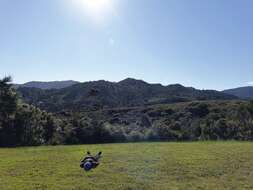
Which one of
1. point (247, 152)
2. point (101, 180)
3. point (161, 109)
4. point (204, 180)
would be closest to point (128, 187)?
point (101, 180)

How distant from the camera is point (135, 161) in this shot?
2486 cm

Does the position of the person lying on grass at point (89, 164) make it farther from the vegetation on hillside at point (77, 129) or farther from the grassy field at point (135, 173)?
the vegetation on hillside at point (77, 129)

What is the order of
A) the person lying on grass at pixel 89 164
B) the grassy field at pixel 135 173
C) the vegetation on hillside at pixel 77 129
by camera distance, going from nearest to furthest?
the grassy field at pixel 135 173, the person lying on grass at pixel 89 164, the vegetation on hillside at pixel 77 129

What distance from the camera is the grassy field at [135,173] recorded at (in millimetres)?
17828

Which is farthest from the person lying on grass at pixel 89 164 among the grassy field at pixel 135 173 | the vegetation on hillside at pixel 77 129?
the vegetation on hillside at pixel 77 129

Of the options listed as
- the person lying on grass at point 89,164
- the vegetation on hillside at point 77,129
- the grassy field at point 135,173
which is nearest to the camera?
the grassy field at point 135,173

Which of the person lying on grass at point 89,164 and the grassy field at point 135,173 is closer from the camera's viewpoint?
the grassy field at point 135,173

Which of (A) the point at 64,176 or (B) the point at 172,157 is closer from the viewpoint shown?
(A) the point at 64,176

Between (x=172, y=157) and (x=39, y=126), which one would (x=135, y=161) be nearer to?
(x=172, y=157)

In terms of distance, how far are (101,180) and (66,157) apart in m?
9.29

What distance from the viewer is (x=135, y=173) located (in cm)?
2058

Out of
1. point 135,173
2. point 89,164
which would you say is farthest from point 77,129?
point 135,173

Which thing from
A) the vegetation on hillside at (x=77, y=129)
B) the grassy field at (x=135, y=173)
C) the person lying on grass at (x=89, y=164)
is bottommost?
the grassy field at (x=135, y=173)

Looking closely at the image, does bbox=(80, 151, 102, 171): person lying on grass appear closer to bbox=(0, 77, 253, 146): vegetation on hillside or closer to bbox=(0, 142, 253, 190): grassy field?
bbox=(0, 142, 253, 190): grassy field
